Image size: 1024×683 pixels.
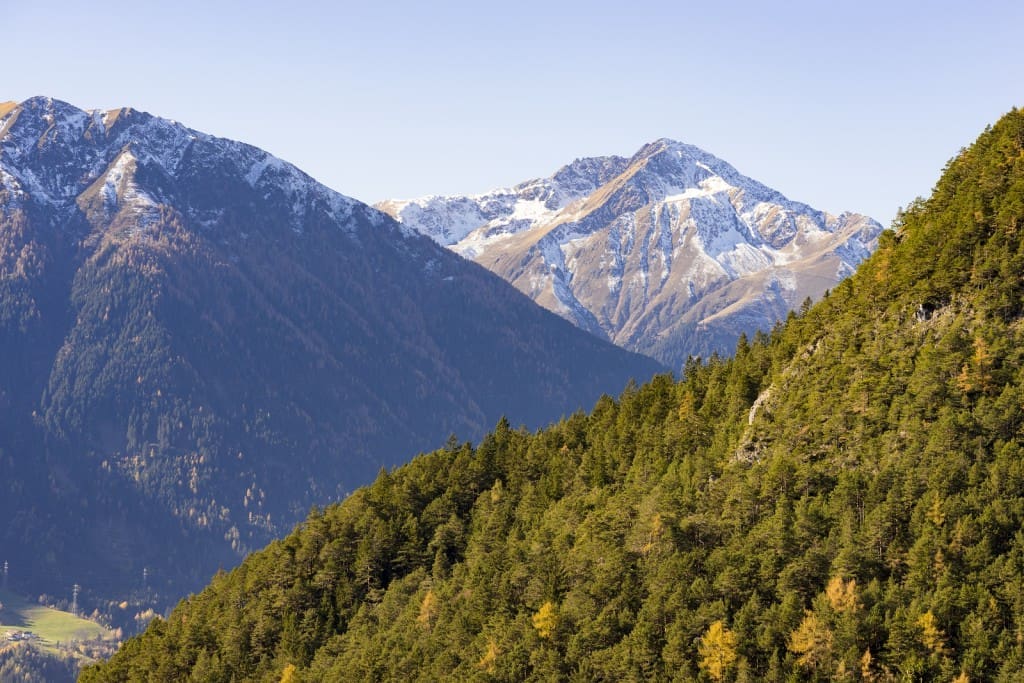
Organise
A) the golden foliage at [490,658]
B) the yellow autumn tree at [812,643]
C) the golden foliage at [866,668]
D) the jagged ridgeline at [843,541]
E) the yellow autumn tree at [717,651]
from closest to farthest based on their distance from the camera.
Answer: the golden foliage at [866,668], the yellow autumn tree at [812,643], the jagged ridgeline at [843,541], the yellow autumn tree at [717,651], the golden foliage at [490,658]

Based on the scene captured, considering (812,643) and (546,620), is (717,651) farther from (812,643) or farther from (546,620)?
(546,620)

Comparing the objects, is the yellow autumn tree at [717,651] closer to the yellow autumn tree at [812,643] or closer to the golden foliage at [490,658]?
the yellow autumn tree at [812,643]

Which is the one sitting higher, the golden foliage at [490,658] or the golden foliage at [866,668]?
the golden foliage at [490,658]

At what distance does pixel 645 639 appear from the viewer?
165 meters

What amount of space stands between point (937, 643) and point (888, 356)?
5477cm

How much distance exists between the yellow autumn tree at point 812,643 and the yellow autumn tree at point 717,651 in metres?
7.75

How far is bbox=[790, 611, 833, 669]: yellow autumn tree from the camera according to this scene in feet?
486

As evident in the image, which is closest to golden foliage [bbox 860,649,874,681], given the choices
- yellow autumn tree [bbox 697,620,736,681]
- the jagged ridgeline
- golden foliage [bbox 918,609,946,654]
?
the jagged ridgeline

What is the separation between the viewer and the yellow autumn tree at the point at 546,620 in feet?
588

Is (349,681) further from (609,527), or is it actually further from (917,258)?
(917,258)

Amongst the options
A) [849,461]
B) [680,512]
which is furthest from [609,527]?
[849,461]

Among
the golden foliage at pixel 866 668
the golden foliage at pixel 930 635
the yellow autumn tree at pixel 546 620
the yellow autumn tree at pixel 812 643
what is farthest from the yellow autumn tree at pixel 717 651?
the yellow autumn tree at pixel 546 620

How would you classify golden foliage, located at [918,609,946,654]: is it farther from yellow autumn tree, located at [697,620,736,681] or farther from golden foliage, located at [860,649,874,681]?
yellow autumn tree, located at [697,620,736,681]

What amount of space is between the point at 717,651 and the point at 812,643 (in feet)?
41.9
